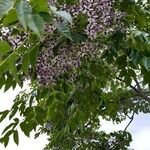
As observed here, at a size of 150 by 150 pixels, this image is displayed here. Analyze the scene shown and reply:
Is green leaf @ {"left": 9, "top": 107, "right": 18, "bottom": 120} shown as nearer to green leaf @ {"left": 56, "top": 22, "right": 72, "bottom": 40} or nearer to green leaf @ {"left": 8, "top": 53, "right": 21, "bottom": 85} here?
green leaf @ {"left": 8, "top": 53, "right": 21, "bottom": 85}

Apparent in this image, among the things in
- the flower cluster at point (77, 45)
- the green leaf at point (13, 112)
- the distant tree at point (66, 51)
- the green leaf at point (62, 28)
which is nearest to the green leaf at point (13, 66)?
the distant tree at point (66, 51)

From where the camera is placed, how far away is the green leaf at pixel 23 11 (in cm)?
211

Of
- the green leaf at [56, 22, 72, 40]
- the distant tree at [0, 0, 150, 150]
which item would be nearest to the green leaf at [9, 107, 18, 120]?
the distant tree at [0, 0, 150, 150]

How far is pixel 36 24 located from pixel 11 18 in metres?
0.19

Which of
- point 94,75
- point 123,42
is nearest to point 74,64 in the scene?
point 123,42

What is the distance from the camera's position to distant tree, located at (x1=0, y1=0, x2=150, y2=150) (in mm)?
2428

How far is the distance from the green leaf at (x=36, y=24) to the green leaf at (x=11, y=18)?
0.42ft

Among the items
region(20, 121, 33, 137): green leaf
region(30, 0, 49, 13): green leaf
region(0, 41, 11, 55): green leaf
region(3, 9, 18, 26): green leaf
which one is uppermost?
region(20, 121, 33, 137): green leaf

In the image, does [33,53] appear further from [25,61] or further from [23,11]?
[23,11]

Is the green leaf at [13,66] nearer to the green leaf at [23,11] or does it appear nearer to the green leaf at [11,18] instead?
the green leaf at [11,18]

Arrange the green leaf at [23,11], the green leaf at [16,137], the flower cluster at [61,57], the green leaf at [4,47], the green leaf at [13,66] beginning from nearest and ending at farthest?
the green leaf at [23,11] → the green leaf at [13,66] → the green leaf at [4,47] → the flower cluster at [61,57] → the green leaf at [16,137]

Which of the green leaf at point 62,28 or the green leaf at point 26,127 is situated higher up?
the green leaf at point 26,127

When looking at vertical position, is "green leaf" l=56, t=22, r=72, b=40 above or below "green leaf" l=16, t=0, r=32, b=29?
above

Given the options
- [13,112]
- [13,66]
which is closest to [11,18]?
[13,66]
